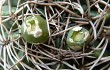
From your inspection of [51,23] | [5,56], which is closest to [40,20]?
[51,23]

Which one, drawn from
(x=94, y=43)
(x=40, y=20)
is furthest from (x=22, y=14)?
(x=94, y=43)

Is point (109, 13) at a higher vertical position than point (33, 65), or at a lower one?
higher

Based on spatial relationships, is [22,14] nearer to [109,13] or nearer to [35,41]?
[35,41]
